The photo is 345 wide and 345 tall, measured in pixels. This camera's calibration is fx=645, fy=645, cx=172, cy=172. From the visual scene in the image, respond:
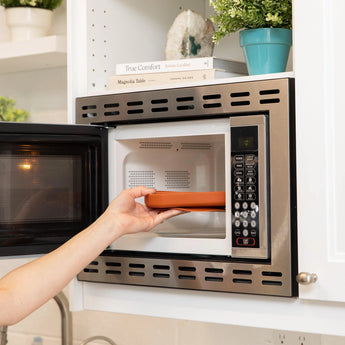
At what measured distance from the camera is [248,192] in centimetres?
117

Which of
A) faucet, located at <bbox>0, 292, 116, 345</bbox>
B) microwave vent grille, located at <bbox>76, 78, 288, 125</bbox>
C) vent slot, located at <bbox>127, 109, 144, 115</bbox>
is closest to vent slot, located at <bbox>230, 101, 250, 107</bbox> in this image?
microwave vent grille, located at <bbox>76, 78, 288, 125</bbox>

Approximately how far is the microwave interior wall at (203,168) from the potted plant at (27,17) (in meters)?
0.56

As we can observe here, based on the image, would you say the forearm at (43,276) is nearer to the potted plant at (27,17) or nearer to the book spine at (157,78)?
the book spine at (157,78)

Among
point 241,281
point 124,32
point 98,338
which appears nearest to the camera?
point 241,281

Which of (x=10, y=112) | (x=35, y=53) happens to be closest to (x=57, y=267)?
(x=35, y=53)

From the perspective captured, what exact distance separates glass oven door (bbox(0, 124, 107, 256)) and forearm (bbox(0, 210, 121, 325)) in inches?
6.3

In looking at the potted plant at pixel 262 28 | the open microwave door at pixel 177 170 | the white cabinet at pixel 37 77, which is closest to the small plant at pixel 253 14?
the potted plant at pixel 262 28

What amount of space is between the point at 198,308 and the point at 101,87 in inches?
21.2

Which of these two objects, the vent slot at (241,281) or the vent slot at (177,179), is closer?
the vent slot at (241,281)

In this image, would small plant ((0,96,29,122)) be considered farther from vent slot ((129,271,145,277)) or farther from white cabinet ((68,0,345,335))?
white cabinet ((68,0,345,335))

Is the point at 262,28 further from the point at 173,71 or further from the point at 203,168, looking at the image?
the point at 203,168

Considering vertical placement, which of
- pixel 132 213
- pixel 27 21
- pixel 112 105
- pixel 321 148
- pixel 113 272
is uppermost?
pixel 27 21

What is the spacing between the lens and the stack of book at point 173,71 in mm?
A: 1304

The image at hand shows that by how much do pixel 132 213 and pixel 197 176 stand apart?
255 mm
